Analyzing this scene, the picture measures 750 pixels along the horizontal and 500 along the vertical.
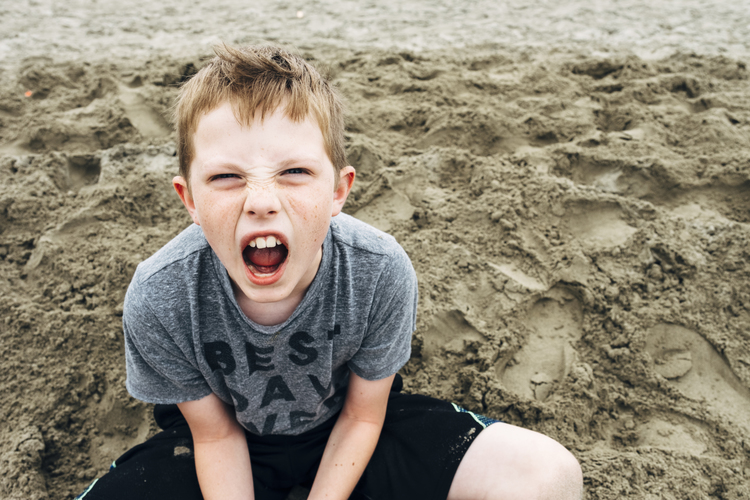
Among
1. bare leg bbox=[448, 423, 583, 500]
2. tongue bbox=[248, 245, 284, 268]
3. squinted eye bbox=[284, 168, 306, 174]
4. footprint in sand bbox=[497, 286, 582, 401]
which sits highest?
squinted eye bbox=[284, 168, 306, 174]

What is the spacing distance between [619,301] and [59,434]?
2078 mm

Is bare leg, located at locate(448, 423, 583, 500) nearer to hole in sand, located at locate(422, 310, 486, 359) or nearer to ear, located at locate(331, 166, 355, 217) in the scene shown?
hole in sand, located at locate(422, 310, 486, 359)

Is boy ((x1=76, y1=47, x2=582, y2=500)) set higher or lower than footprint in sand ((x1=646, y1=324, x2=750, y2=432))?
higher

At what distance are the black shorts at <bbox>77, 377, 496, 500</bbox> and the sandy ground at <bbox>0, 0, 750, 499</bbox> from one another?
5.7 inches

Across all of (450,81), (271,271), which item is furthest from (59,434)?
(450,81)

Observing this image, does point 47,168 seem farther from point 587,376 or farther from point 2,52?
point 587,376

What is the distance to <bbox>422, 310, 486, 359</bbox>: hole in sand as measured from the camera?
1909 millimetres

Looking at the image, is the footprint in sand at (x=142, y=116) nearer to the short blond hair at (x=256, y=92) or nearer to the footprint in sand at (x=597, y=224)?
the short blond hair at (x=256, y=92)

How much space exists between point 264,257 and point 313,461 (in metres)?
0.65

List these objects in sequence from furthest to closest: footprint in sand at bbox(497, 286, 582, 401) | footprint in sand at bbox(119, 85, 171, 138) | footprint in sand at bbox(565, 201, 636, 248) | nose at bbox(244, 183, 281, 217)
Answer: footprint in sand at bbox(119, 85, 171, 138)
footprint in sand at bbox(565, 201, 636, 248)
footprint in sand at bbox(497, 286, 582, 401)
nose at bbox(244, 183, 281, 217)

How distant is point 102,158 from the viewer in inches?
101

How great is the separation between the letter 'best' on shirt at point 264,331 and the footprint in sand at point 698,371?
1.06 m

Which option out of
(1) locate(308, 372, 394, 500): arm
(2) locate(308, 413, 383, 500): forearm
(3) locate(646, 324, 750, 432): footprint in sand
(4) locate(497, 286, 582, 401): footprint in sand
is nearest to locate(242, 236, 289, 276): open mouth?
(1) locate(308, 372, 394, 500): arm

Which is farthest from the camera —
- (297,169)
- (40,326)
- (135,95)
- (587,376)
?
(135,95)
